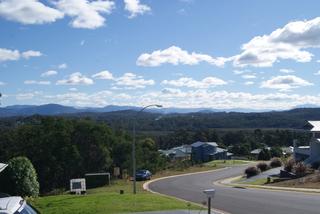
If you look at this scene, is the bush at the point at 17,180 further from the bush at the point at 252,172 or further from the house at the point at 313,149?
the house at the point at 313,149

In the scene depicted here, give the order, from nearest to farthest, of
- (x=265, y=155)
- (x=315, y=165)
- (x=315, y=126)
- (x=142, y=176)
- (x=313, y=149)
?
1. (x=315, y=165)
2. (x=142, y=176)
3. (x=313, y=149)
4. (x=315, y=126)
5. (x=265, y=155)

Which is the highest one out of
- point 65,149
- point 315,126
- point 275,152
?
point 315,126

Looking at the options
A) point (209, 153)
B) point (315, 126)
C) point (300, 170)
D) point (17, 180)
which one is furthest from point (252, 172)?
point (209, 153)

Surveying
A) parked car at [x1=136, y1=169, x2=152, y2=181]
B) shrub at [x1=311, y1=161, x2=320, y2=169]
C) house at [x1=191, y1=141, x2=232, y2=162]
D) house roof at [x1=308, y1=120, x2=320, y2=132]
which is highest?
house roof at [x1=308, y1=120, x2=320, y2=132]

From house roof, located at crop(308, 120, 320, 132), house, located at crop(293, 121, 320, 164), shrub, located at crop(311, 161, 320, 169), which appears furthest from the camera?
house roof, located at crop(308, 120, 320, 132)

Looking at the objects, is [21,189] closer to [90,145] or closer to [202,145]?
[90,145]

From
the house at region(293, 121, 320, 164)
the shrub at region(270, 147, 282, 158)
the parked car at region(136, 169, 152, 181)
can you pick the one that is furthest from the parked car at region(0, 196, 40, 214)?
the shrub at region(270, 147, 282, 158)

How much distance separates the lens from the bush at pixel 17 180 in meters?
33.7

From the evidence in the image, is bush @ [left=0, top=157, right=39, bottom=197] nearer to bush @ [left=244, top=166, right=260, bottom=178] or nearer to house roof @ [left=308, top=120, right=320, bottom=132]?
bush @ [left=244, top=166, right=260, bottom=178]

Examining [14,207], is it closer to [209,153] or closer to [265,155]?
[265,155]

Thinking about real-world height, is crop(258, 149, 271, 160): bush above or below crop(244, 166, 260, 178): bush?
below

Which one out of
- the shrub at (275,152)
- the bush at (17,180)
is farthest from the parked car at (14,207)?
the shrub at (275,152)

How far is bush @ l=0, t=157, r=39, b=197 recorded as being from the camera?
111 feet

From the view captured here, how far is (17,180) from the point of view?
1342 inches
